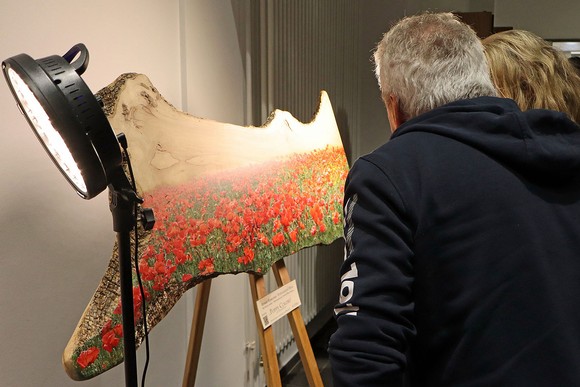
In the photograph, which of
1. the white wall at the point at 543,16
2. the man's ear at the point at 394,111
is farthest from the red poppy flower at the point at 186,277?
the white wall at the point at 543,16

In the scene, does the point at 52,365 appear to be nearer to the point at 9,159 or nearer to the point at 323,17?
the point at 9,159

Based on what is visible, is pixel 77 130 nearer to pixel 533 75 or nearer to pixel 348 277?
pixel 348 277

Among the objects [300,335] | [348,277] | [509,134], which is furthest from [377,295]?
[300,335]

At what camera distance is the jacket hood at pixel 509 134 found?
3.20ft

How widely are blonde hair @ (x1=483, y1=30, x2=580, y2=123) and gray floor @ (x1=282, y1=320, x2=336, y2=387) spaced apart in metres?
1.96

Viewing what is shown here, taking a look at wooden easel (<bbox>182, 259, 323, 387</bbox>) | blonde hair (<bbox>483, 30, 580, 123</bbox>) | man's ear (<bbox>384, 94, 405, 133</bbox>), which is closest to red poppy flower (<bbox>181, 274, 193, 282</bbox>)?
wooden easel (<bbox>182, 259, 323, 387</bbox>)

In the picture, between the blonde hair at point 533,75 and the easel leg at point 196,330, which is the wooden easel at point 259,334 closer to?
the easel leg at point 196,330

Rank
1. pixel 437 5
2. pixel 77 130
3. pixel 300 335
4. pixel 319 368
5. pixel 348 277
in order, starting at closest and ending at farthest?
pixel 77 130 < pixel 348 277 < pixel 300 335 < pixel 319 368 < pixel 437 5

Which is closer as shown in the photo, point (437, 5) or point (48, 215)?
point (48, 215)

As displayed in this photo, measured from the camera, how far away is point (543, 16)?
3.57m

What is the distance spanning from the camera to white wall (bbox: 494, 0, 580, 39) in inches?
138

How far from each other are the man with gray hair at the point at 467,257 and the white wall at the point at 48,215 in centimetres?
84

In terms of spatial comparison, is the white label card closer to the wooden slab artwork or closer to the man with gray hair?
the wooden slab artwork

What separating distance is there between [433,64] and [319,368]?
245 centimetres
